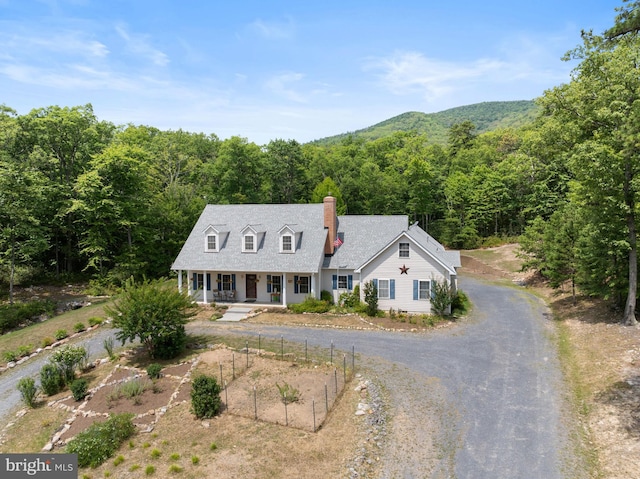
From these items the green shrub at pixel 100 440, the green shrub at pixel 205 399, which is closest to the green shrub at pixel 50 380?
the green shrub at pixel 100 440

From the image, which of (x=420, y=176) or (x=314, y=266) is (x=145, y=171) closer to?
(x=314, y=266)

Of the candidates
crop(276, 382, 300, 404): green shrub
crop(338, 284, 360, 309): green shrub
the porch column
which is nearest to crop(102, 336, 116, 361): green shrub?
the porch column

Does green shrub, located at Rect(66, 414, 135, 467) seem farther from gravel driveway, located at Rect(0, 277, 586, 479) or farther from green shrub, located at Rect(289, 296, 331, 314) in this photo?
green shrub, located at Rect(289, 296, 331, 314)

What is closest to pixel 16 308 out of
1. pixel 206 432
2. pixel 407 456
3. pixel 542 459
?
pixel 206 432

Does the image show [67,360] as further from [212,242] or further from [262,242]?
[262,242]

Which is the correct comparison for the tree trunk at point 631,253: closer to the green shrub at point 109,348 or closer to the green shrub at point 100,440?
the green shrub at point 100,440
